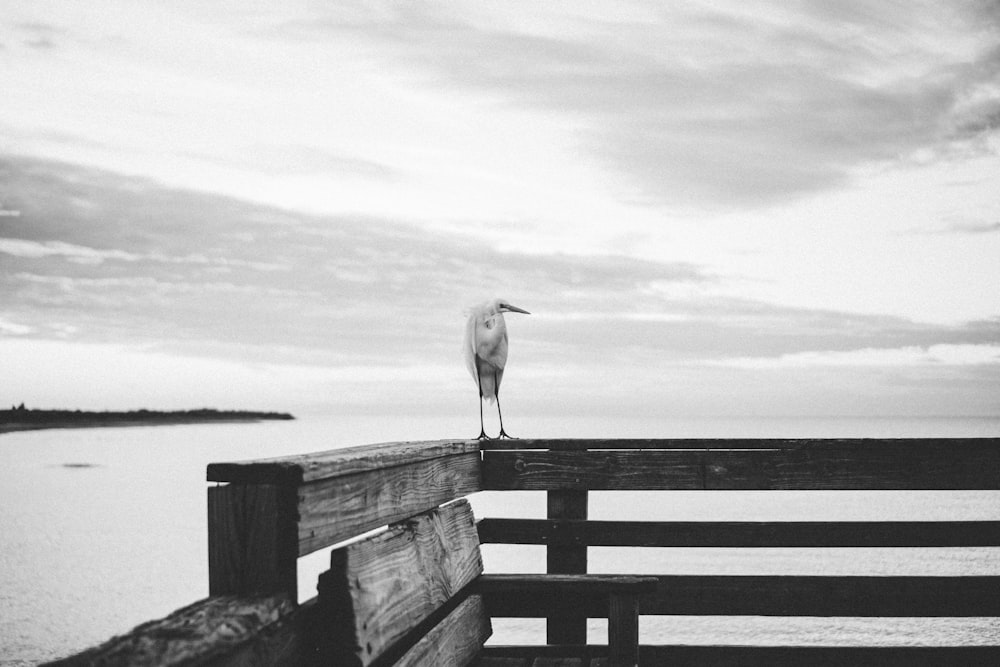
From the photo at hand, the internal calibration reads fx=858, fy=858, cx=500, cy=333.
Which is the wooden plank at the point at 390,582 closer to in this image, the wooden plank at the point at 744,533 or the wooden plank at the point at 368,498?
the wooden plank at the point at 368,498

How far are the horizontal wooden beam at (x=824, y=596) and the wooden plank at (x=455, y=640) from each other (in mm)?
974

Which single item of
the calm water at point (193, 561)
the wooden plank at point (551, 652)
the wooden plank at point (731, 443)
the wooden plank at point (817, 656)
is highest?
the wooden plank at point (731, 443)

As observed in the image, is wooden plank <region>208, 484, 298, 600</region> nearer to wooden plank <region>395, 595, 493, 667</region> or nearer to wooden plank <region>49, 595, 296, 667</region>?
wooden plank <region>49, 595, 296, 667</region>

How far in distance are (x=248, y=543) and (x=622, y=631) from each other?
1.49 metres

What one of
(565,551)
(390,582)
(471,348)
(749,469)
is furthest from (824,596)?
(471,348)

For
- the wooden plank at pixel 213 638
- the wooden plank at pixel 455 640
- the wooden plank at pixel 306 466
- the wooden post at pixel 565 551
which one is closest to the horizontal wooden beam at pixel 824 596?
the wooden post at pixel 565 551

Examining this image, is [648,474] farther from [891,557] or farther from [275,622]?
[891,557]

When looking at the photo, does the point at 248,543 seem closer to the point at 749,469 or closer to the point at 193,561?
the point at 749,469

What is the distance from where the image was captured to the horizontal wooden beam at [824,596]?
132 inches

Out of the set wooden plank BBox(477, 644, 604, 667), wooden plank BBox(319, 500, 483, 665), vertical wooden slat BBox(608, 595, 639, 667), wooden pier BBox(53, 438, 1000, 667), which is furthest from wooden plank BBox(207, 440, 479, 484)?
wooden plank BBox(477, 644, 604, 667)

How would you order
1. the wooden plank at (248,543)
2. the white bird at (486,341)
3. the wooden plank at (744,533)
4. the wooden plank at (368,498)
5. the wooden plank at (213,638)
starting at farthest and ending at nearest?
the white bird at (486,341)
the wooden plank at (744,533)
the wooden plank at (368,498)
the wooden plank at (248,543)
the wooden plank at (213,638)

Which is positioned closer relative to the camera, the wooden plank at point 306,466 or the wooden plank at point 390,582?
the wooden plank at point 306,466

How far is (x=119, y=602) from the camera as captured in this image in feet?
57.1

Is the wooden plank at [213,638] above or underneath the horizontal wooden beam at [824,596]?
above
